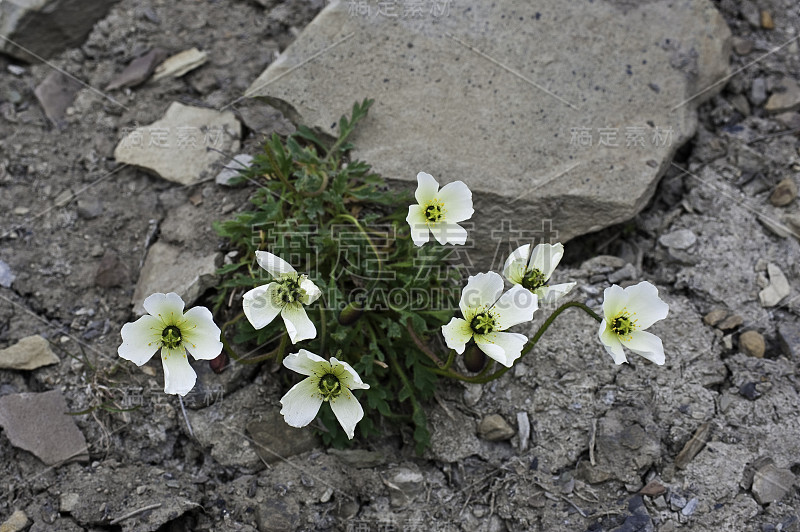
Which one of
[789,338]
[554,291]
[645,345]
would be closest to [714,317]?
[789,338]

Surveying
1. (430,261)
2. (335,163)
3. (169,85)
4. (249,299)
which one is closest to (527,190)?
(430,261)

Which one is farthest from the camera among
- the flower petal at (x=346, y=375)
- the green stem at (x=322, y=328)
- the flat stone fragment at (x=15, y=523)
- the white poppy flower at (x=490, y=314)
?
the green stem at (x=322, y=328)

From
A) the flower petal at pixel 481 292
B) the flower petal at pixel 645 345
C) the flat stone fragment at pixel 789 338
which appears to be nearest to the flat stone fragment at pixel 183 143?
the flower petal at pixel 481 292

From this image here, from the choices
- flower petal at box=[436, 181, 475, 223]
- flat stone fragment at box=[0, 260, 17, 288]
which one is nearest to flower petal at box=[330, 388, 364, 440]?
flower petal at box=[436, 181, 475, 223]

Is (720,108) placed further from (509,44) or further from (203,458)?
(203,458)

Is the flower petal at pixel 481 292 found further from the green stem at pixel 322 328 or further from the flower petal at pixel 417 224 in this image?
the green stem at pixel 322 328

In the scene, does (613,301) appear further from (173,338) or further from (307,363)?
(173,338)
